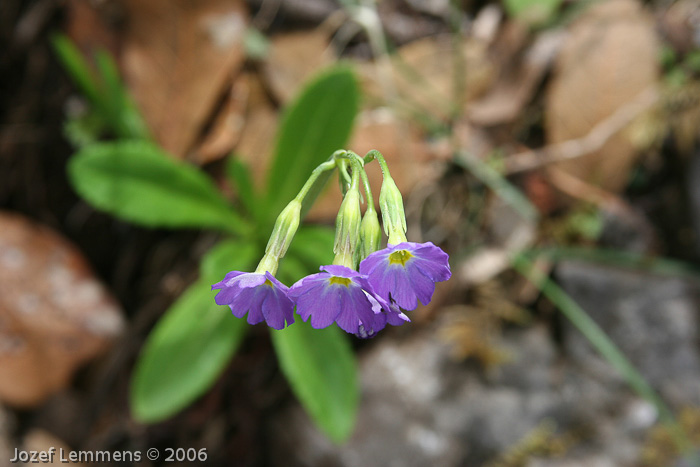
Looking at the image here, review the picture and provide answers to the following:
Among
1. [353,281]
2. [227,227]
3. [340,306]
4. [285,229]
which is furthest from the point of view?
[227,227]

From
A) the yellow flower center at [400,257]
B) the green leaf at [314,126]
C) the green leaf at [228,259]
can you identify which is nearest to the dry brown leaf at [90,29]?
the green leaf at [314,126]

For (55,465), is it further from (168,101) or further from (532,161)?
(532,161)

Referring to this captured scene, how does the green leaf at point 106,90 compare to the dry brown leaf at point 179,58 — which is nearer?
the green leaf at point 106,90

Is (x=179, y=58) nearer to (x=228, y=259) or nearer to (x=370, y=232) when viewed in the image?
(x=228, y=259)

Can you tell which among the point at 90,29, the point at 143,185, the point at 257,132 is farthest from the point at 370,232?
the point at 90,29

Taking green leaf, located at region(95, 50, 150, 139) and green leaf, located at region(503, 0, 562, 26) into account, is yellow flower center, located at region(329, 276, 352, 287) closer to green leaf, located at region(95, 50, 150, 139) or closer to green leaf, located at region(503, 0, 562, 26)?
green leaf, located at region(95, 50, 150, 139)

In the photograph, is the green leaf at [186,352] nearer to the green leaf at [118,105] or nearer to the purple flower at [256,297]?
the green leaf at [118,105]
